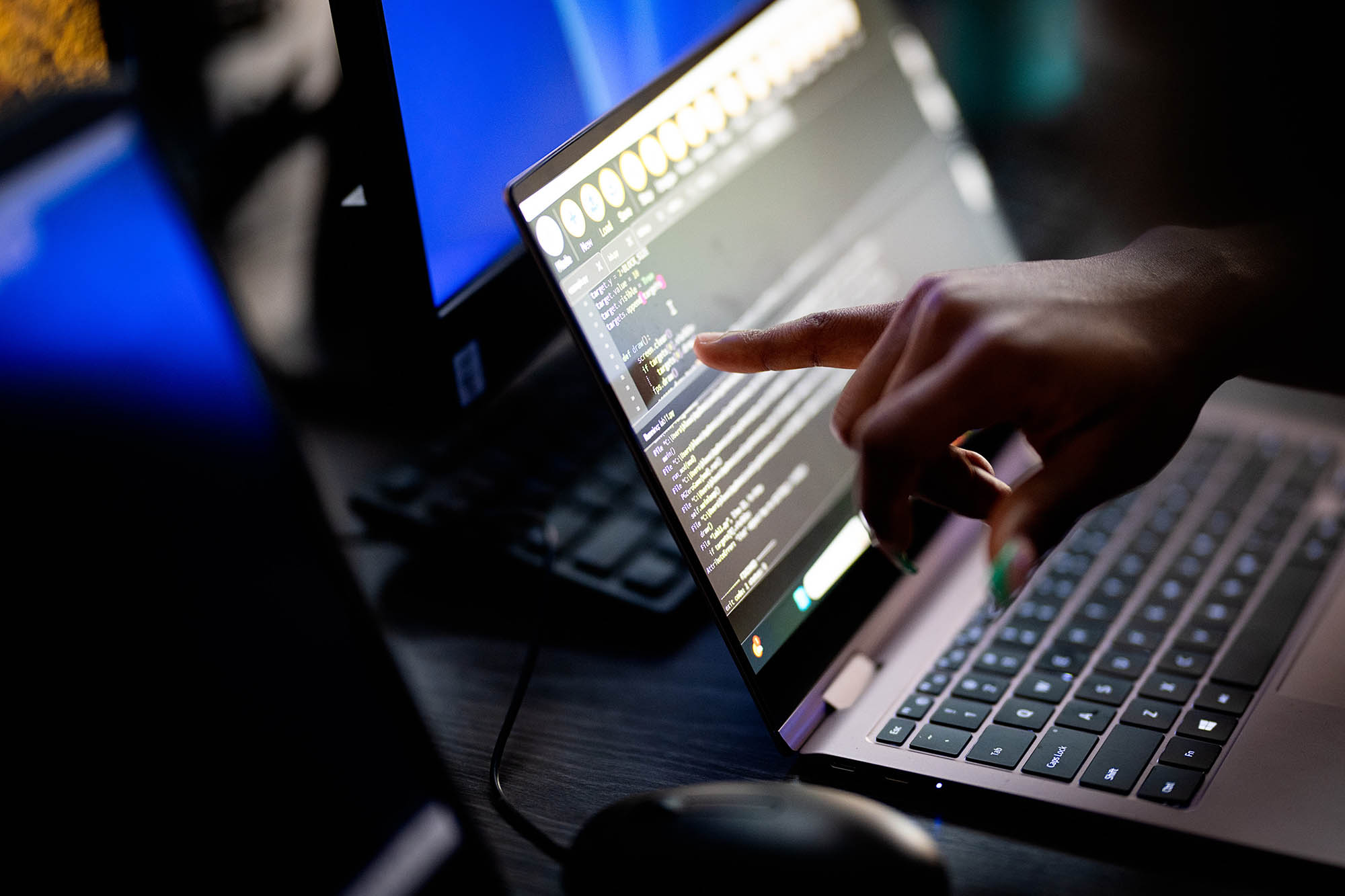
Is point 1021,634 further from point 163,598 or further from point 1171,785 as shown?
point 163,598

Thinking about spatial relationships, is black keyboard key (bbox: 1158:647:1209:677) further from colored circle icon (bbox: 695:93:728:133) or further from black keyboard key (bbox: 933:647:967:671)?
colored circle icon (bbox: 695:93:728:133)

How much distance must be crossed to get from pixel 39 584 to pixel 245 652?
0.07 m

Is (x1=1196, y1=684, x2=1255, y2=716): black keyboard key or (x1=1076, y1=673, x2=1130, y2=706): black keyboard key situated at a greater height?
(x1=1076, y1=673, x2=1130, y2=706): black keyboard key

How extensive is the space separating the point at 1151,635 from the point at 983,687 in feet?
0.33

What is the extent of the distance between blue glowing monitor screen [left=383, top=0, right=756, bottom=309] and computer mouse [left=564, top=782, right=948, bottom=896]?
319mm

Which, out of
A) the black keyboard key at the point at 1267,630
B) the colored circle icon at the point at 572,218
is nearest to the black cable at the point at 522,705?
the colored circle icon at the point at 572,218

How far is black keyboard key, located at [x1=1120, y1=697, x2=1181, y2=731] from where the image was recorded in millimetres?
511

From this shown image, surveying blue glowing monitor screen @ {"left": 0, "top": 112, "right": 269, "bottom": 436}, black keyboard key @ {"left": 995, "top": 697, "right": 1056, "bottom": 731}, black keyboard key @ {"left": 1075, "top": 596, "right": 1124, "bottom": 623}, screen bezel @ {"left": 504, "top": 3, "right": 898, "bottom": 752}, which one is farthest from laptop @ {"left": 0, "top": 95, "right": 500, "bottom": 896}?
black keyboard key @ {"left": 1075, "top": 596, "right": 1124, "bottom": 623}

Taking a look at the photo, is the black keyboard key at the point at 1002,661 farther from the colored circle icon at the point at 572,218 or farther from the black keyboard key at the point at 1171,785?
the colored circle icon at the point at 572,218

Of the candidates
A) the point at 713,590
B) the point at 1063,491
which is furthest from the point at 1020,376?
the point at 713,590

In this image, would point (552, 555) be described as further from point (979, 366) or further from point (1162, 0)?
point (1162, 0)

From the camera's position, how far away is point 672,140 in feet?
1.90

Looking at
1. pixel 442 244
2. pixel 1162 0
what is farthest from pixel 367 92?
pixel 1162 0

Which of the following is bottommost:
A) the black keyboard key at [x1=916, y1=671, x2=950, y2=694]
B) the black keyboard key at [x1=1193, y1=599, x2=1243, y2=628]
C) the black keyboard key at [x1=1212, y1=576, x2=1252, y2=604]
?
the black keyboard key at [x1=1212, y1=576, x2=1252, y2=604]
